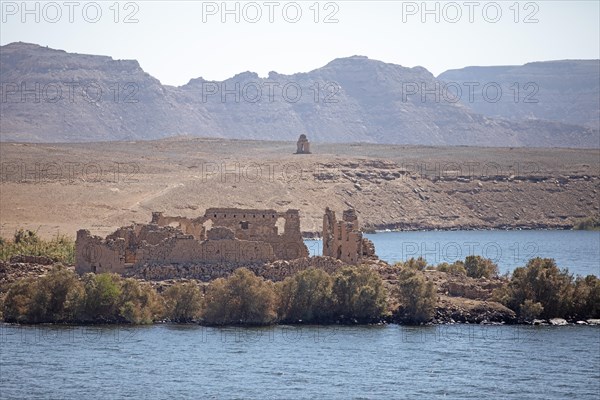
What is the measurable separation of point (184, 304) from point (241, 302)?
7.32 ft

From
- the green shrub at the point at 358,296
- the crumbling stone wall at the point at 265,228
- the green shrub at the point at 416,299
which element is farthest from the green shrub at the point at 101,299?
the green shrub at the point at 416,299

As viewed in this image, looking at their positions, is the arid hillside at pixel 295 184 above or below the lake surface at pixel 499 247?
above

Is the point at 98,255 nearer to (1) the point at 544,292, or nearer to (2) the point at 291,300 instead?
(2) the point at 291,300

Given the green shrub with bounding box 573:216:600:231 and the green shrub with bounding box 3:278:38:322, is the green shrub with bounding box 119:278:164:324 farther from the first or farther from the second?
the green shrub with bounding box 573:216:600:231

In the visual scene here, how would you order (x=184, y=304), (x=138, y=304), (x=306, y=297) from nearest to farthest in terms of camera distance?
1. (x=138, y=304)
2. (x=184, y=304)
3. (x=306, y=297)

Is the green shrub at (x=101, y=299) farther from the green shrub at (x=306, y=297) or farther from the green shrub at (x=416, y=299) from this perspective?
the green shrub at (x=416, y=299)

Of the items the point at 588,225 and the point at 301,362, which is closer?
the point at 301,362

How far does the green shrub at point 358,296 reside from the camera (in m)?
55.7

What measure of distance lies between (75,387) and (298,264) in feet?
54.9

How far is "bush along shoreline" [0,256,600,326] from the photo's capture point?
54750 mm

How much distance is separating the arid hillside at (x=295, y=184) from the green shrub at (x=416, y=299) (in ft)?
127

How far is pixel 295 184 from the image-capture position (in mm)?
128125

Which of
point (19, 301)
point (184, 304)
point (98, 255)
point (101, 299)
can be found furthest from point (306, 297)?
point (19, 301)

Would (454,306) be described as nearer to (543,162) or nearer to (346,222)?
(346,222)
